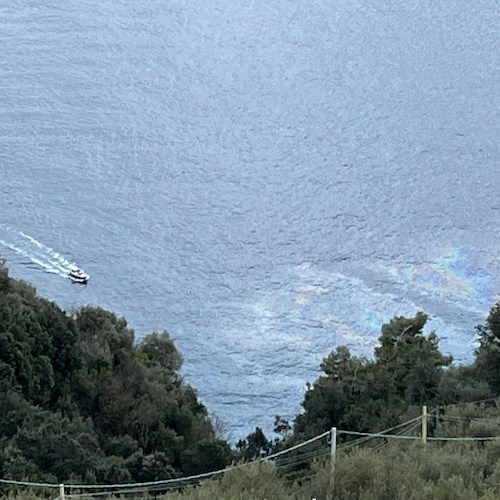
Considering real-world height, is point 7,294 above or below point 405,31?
below

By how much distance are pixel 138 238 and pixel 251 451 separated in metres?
25.9

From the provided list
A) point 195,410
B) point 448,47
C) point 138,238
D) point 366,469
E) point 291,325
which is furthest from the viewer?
point 448,47

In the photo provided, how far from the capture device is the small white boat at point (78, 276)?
4997 centimetres

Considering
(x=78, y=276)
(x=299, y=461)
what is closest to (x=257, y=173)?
(x=78, y=276)

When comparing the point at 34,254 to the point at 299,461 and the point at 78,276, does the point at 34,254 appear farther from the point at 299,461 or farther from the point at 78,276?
the point at 299,461

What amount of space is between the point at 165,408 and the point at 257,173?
3038 cm

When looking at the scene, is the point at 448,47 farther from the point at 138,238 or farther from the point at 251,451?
the point at 251,451

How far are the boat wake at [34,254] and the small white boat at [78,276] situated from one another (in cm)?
31

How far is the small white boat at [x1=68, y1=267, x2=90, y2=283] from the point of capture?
1967 inches

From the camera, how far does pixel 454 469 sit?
488 inches

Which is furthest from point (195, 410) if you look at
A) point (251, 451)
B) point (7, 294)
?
point (7, 294)

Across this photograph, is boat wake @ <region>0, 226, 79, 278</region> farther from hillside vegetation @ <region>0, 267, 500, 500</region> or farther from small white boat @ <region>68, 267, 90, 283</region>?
hillside vegetation @ <region>0, 267, 500, 500</region>

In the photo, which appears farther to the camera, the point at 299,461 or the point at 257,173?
the point at 257,173

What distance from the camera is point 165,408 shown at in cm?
2583
